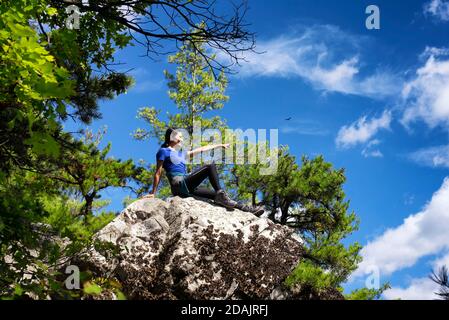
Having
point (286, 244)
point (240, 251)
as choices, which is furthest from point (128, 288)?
point (286, 244)

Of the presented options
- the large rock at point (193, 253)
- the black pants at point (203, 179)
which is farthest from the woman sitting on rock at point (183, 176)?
the large rock at point (193, 253)

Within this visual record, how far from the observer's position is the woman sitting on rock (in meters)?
7.74

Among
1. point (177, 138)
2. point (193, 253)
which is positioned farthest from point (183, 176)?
point (193, 253)

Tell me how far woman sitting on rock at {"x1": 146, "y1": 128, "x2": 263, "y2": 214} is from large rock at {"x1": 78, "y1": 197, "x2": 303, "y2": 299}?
0.57ft

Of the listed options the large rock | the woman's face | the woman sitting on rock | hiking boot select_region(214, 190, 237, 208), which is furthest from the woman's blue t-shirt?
hiking boot select_region(214, 190, 237, 208)

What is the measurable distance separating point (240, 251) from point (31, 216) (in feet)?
14.7

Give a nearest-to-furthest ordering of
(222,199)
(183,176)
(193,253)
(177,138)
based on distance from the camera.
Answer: (193,253), (222,199), (183,176), (177,138)

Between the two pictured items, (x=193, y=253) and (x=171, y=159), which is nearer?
(x=193, y=253)

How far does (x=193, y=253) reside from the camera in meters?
7.09

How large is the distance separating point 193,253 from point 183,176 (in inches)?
55.2

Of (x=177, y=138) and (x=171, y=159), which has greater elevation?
(x=177, y=138)

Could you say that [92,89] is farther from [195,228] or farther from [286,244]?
[286,244]

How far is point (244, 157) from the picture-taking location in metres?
15.0

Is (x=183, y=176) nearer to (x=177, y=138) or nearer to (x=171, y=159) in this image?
(x=171, y=159)
